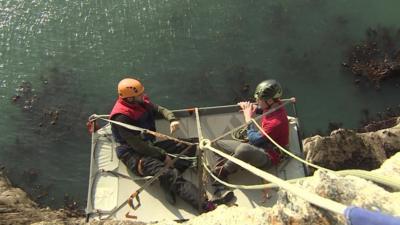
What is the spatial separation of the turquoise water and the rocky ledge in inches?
81.9

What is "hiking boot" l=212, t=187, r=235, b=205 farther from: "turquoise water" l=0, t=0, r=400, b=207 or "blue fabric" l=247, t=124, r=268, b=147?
"turquoise water" l=0, t=0, r=400, b=207

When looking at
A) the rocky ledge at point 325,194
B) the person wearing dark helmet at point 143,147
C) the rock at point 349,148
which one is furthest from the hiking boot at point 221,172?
the rock at point 349,148

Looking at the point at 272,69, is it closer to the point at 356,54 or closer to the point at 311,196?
the point at 356,54

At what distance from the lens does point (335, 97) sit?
43.5 ft

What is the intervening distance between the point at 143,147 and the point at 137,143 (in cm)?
12

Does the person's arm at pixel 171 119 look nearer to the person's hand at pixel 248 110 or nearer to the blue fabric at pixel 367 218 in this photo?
the person's hand at pixel 248 110

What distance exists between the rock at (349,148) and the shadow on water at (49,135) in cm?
549

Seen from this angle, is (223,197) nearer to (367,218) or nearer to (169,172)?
(169,172)

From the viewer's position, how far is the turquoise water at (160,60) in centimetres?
1256

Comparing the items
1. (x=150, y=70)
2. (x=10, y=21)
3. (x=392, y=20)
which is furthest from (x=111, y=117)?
Answer: (x=392, y=20)

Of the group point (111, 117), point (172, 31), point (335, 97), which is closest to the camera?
point (111, 117)

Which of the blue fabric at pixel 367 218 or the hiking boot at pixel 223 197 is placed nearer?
the blue fabric at pixel 367 218

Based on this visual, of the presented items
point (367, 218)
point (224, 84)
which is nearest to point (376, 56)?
point (224, 84)

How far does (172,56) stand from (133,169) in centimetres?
587
